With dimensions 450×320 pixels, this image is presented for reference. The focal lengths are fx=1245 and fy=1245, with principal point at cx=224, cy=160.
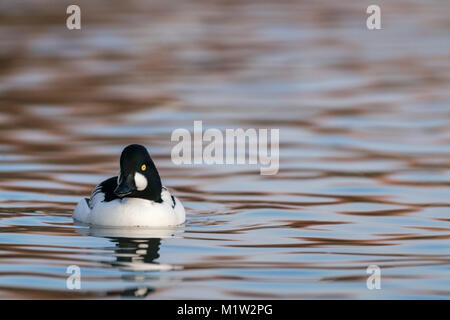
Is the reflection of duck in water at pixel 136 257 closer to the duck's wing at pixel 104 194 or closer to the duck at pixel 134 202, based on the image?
the duck at pixel 134 202

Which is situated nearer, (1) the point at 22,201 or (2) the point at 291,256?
(2) the point at 291,256

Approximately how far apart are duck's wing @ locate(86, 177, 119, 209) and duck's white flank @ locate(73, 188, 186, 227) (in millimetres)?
51

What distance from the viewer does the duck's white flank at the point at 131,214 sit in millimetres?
12281

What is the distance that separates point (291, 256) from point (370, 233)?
131cm

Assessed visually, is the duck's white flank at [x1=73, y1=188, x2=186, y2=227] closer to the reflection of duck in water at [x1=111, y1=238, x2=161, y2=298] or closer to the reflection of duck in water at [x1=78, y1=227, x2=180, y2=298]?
the reflection of duck in water at [x1=78, y1=227, x2=180, y2=298]

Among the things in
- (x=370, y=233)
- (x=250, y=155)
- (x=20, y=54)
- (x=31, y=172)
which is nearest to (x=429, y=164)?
(x=250, y=155)

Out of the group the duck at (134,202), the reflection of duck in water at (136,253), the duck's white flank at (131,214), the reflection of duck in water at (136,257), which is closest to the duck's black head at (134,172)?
the duck at (134,202)

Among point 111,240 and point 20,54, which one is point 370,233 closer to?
point 111,240

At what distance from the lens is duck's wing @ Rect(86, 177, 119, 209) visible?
40.8ft

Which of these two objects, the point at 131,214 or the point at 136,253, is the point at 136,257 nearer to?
the point at 136,253

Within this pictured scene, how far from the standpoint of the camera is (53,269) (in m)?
10.3

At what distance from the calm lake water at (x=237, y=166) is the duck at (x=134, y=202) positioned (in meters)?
0.18

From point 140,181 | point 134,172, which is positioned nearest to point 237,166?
point 140,181

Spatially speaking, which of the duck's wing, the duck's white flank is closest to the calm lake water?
the duck's white flank
